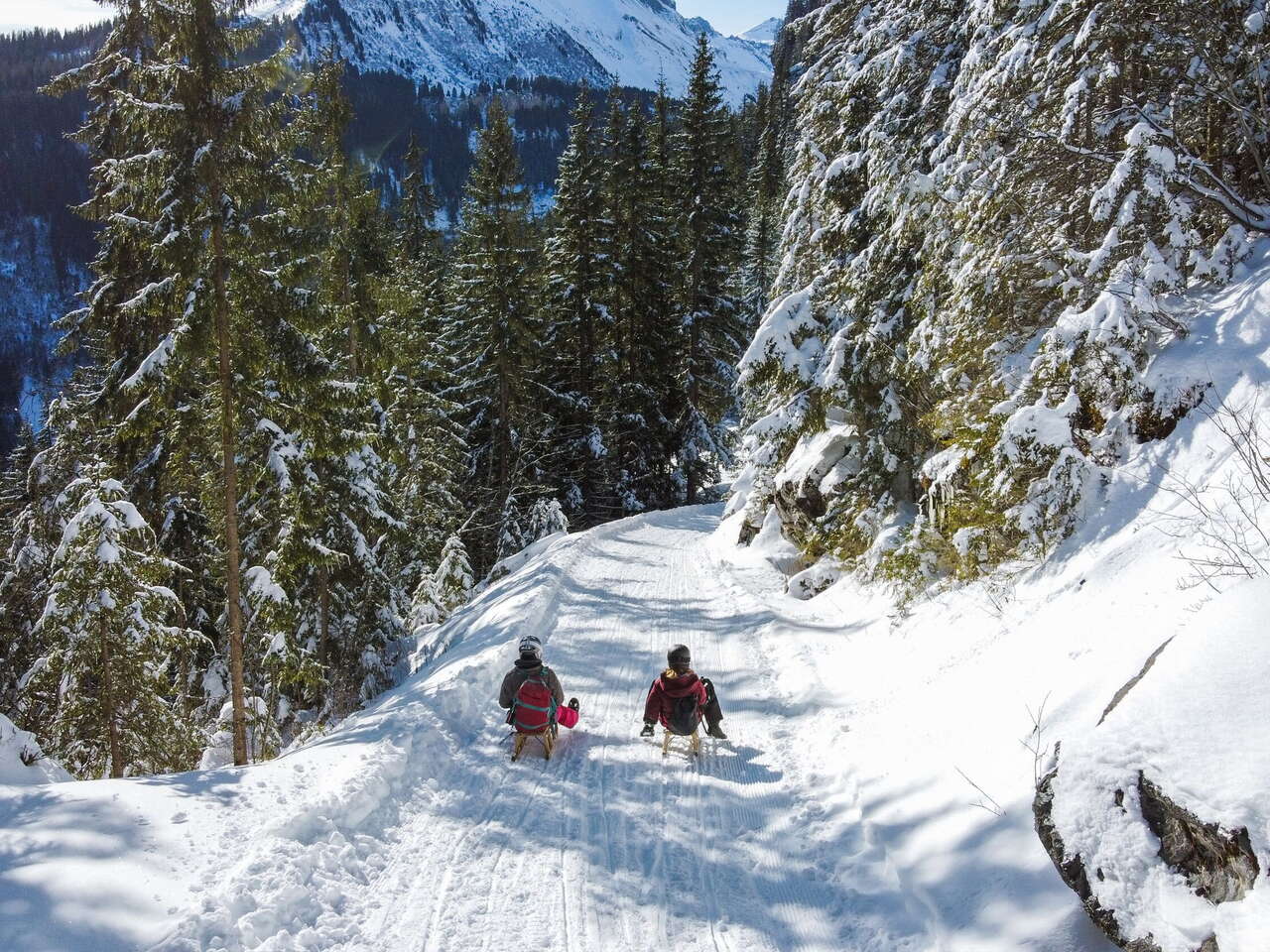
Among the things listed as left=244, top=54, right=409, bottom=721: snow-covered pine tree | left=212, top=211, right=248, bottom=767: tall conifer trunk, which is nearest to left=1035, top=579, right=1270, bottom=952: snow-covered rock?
left=212, top=211, right=248, bottom=767: tall conifer trunk

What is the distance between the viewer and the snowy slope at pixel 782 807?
354cm

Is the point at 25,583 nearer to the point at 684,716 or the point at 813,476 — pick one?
the point at 684,716

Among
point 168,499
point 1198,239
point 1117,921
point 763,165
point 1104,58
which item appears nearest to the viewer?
point 1117,921

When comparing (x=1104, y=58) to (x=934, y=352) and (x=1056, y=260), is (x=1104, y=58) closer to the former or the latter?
(x=1056, y=260)

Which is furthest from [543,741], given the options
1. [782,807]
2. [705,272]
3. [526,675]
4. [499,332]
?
[705,272]

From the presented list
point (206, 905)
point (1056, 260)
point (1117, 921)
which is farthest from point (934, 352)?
point (206, 905)

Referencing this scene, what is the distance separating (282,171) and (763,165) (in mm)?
40551

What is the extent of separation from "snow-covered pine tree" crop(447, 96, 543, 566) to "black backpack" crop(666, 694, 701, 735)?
52.7ft

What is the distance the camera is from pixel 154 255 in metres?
9.74

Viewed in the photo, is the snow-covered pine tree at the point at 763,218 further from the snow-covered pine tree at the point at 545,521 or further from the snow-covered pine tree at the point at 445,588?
the snow-covered pine tree at the point at 445,588

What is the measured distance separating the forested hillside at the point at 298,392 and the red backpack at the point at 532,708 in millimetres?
6672

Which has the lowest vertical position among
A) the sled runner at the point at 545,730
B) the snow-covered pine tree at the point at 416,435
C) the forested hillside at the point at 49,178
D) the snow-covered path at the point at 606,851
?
the snow-covered path at the point at 606,851

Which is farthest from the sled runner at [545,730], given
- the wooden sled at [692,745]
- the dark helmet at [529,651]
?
the wooden sled at [692,745]

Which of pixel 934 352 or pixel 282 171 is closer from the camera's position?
pixel 934 352
